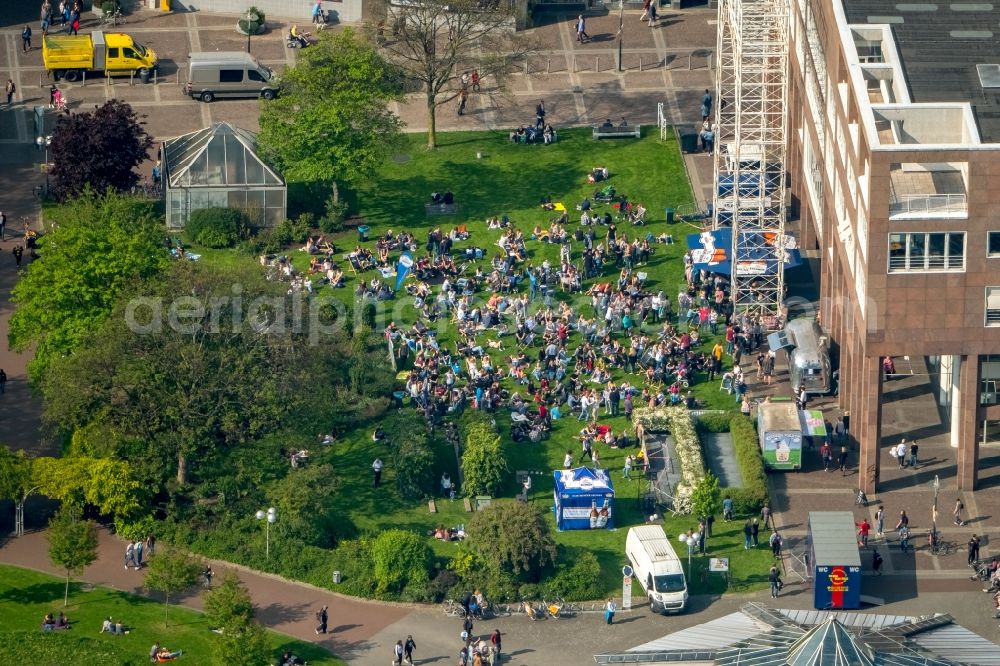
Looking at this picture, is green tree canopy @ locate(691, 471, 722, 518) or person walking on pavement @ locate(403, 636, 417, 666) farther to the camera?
green tree canopy @ locate(691, 471, 722, 518)

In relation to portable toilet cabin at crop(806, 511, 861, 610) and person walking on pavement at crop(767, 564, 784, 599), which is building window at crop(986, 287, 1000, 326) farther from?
person walking on pavement at crop(767, 564, 784, 599)

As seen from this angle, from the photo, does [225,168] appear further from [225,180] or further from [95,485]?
[95,485]

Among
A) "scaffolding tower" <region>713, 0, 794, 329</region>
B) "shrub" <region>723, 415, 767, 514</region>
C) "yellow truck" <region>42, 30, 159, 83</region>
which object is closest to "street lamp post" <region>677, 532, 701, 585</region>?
"shrub" <region>723, 415, 767, 514</region>

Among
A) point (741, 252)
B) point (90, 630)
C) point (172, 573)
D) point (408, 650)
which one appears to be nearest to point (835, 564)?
point (408, 650)

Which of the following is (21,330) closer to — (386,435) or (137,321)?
(137,321)

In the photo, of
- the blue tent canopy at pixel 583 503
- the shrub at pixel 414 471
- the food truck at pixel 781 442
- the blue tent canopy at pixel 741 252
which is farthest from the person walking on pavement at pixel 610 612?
the blue tent canopy at pixel 741 252

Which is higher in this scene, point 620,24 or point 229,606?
point 620,24

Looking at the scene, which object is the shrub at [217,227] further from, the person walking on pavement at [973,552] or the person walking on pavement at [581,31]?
the person walking on pavement at [973,552]
